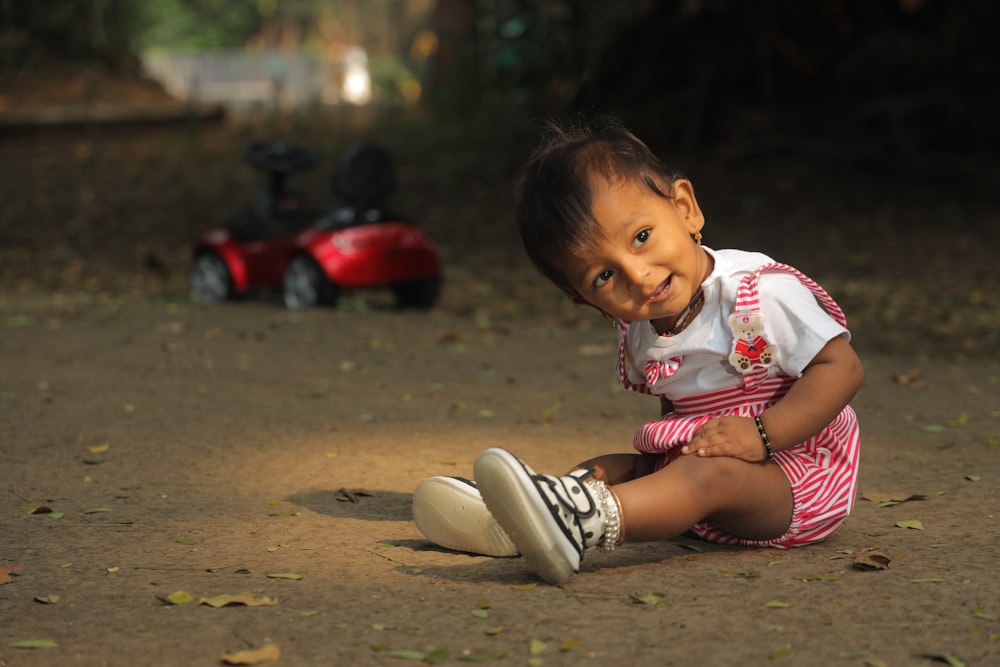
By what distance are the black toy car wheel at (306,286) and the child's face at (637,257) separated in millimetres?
5119

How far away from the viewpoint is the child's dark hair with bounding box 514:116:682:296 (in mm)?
2844

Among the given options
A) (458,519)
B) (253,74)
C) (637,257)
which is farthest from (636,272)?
(253,74)

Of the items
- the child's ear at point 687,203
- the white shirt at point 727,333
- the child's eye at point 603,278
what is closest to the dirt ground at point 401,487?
the white shirt at point 727,333

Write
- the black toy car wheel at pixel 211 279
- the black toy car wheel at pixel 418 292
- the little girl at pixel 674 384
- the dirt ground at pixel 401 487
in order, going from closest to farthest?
1. the dirt ground at pixel 401 487
2. the little girl at pixel 674 384
3. the black toy car wheel at pixel 418 292
4. the black toy car wheel at pixel 211 279

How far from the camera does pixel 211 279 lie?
865 cm

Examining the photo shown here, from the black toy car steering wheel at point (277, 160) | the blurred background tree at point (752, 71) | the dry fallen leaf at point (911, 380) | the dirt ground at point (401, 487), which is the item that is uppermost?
the blurred background tree at point (752, 71)

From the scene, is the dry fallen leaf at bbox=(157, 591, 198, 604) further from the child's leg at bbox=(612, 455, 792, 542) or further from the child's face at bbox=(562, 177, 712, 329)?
the child's face at bbox=(562, 177, 712, 329)

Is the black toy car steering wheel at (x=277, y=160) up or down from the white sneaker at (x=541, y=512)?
up

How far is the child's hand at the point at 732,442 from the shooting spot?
2.89 m

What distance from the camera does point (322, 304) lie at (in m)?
8.05

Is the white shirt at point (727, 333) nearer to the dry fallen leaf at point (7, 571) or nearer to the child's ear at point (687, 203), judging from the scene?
the child's ear at point (687, 203)

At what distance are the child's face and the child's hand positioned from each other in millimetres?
288

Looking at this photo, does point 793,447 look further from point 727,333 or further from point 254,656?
point 254,656

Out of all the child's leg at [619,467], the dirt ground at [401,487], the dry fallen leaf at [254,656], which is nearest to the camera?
the dry fallen leaf at [254,656]
